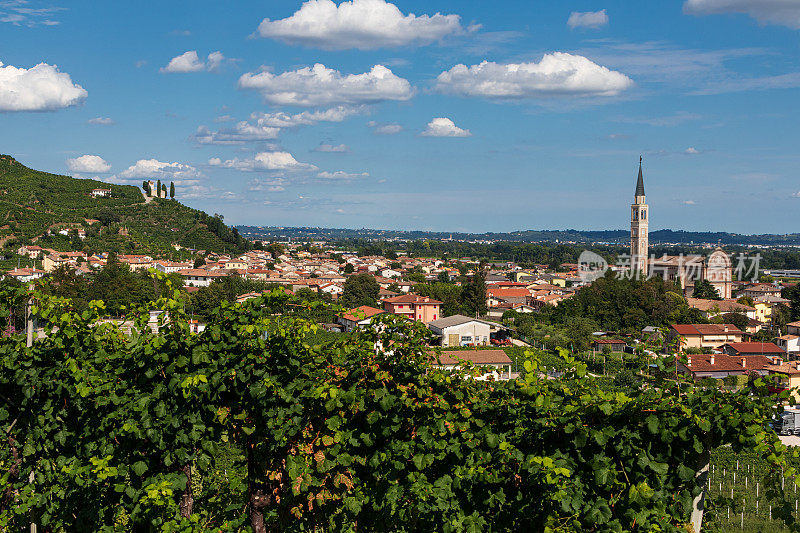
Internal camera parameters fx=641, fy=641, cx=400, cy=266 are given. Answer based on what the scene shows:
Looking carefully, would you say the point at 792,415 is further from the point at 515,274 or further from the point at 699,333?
the point at 515,274

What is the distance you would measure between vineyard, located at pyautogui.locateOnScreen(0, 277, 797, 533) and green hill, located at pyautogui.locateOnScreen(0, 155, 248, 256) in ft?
237

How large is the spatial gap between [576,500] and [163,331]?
2.63 m

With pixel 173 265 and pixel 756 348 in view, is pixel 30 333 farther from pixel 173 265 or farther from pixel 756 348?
pixel 173 265

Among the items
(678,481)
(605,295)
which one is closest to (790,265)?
(605,295)

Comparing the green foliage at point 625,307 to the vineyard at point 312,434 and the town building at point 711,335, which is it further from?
the vineyard at point 312,434

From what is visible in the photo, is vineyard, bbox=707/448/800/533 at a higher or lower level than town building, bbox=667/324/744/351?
higher

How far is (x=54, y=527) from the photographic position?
4.03m

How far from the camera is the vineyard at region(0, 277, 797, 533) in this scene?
3398mm

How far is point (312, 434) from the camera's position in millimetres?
3826

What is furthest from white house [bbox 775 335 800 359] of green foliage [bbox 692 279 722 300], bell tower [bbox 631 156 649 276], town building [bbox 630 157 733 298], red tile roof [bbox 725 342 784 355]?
bell tower [bbox 631 156 649 276]

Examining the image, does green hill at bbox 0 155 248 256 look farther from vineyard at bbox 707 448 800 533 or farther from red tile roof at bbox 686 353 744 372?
vineyard at bbox 707 448 800 533

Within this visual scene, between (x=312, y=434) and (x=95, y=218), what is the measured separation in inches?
3469

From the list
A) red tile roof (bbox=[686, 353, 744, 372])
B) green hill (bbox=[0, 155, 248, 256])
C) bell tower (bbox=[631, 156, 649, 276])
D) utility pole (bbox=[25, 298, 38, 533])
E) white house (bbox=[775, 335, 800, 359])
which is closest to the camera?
utility pole (bbox=[25, 298, 38, 533])

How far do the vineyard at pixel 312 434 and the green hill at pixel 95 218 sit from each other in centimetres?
7214
